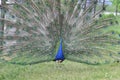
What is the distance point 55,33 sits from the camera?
25.8 ft

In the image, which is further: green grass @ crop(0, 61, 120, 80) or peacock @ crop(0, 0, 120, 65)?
peacock @ crop(0, 0, 120, 65)

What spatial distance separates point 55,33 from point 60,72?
938 millimetres

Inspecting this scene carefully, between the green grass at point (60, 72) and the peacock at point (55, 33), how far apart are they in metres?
0.21

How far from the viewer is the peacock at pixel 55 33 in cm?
762

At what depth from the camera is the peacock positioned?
7617 mm

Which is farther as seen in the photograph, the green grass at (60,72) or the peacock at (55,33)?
the peacock at (55,33)

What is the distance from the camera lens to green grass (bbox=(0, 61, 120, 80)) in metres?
6.95

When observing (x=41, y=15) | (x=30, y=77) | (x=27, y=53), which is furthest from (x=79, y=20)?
(x=30, y=77)

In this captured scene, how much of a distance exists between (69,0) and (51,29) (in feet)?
2.47

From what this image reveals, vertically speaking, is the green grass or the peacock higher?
the peacock

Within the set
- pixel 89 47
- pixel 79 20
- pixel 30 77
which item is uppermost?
pixel 79 20

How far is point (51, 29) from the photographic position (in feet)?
25.8

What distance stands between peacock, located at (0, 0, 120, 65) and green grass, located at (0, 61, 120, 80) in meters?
0.21

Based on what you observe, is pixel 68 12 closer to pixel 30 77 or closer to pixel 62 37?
pixel 62 37
